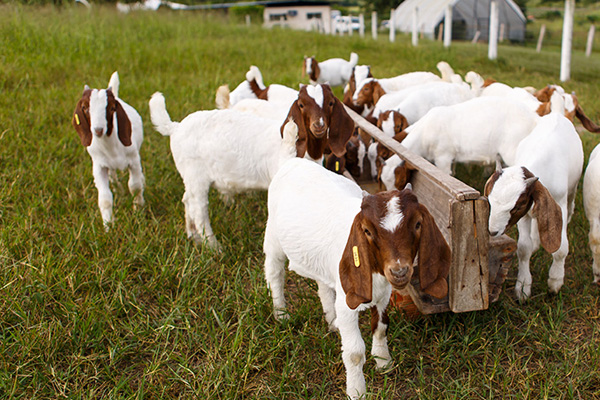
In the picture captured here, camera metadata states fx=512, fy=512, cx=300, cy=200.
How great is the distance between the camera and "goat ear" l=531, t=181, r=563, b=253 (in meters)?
2.87

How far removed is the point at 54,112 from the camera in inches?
272

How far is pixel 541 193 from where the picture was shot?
9.55 ft

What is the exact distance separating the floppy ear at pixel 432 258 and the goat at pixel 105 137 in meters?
2.98

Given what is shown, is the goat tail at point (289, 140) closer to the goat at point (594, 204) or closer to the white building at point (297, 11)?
the goat at point (594, 204)

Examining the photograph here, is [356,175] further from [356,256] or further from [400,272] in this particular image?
[400,272]

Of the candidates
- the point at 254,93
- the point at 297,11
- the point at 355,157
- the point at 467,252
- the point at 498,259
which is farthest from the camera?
the point at 297,11

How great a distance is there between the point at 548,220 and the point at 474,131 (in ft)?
6.19

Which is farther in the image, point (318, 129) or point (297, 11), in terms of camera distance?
point (297, 11)

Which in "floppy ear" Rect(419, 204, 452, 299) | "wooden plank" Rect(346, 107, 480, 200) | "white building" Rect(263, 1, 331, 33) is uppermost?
"white building" Rect(263, 1, 331, 33)

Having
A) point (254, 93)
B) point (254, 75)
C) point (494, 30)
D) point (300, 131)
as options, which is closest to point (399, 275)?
point (300, 131)

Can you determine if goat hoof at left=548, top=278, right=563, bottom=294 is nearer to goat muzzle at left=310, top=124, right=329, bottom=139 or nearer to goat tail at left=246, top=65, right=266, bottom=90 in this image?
goat muzzle at left=310, top=124, right=329, bottom=139

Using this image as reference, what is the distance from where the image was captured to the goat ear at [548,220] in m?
2.87

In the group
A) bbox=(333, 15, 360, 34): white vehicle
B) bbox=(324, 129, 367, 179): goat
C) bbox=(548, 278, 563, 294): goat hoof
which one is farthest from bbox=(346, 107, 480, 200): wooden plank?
bbox=(333, 15, 360, 34): white vehicle

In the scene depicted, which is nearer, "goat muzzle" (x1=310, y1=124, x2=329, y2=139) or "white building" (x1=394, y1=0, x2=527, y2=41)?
"goat muzzle" (x1=310, y1=124, x2=329, y2=139)
